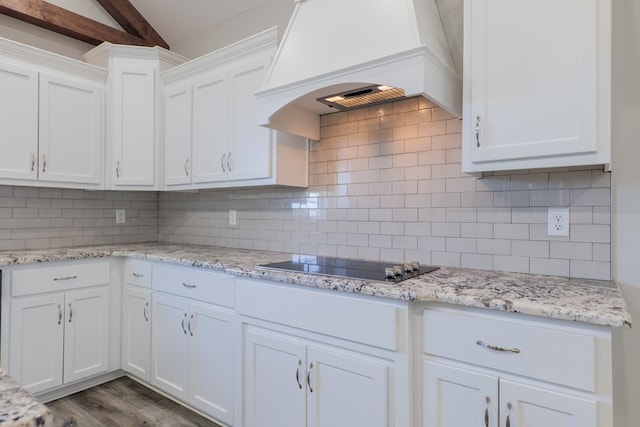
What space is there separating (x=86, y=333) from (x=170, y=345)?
2.22ft

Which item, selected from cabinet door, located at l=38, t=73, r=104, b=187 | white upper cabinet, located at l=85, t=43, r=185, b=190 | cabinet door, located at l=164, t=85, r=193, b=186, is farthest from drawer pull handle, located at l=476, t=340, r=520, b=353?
cabinet door, located at l=38, t=73, r=104, b=187

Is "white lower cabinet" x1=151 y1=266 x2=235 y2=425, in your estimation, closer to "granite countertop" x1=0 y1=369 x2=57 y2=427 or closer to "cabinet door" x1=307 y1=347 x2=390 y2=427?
"cabinet door" x1=307 y1=347 x2=390 y2=427

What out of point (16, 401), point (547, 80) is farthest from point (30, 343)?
point (547, 80)

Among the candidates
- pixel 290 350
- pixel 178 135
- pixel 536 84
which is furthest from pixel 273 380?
pixel 178 135

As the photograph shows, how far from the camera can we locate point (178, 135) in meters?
2.93

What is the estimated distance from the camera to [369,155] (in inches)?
91.1

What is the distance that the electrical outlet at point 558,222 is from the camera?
1.73 metres

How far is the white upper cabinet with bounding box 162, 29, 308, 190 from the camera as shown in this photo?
2.41 m

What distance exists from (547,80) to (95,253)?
2785 mm

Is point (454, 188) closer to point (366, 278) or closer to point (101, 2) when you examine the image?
point (366, 278)

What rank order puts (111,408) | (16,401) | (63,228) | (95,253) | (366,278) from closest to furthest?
(16,401), (366,278), (111,408), (95,253), (63,228)

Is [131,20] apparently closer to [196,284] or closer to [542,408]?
[196,284]

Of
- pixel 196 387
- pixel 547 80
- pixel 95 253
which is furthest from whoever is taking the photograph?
pixel 95 253

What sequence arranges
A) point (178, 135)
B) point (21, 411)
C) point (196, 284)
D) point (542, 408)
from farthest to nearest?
point (178, 135) < point (196, 284) < point (542, 408) < point (21, 411)
